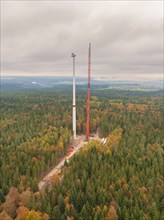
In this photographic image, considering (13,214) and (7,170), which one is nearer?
(13,214)

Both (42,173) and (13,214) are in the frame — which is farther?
(42,173)

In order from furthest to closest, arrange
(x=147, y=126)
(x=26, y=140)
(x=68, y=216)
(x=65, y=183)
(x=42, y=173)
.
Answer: (x=147, y=126)
(x=26, y=140)
(x=42, y=173)
(x=65, y=183)
(x=68, y=216)

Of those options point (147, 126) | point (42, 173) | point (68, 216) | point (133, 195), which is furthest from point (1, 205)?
point (147, 126)

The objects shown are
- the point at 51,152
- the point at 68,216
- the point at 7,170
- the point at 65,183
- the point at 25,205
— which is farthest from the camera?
the point at 51,152

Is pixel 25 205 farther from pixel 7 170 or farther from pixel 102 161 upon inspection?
pixel 102 161

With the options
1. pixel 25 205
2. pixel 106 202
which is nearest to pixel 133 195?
pixel 106 202

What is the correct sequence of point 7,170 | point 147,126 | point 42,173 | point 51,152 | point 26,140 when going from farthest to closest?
1. point 147,126
2. point 26,140
3. point 51,152
4. point 42,173
5. point 7,170

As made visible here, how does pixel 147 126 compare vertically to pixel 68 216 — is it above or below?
above

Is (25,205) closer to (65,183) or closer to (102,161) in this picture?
(65,183)

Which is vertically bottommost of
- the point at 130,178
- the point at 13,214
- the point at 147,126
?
the point at 13,214
